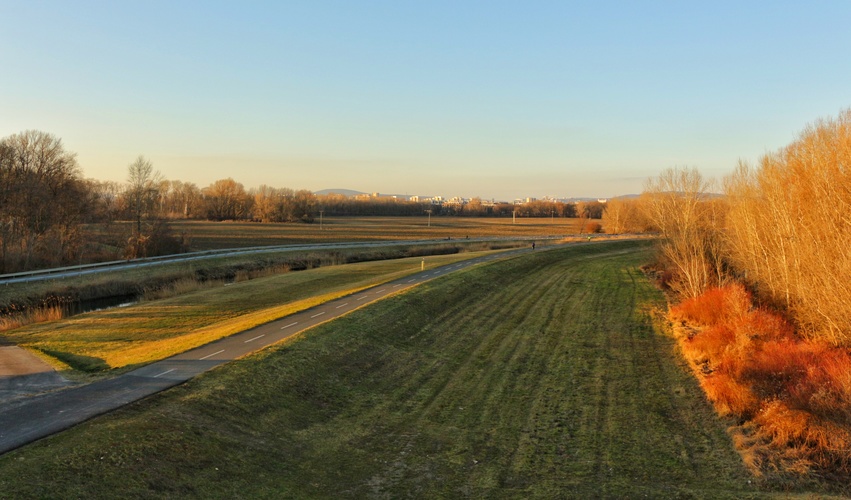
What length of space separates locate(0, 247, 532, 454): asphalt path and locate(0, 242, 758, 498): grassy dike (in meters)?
0.63

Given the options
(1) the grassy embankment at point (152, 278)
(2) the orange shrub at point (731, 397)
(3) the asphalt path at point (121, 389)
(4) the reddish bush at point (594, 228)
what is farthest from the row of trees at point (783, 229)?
(4) the reddish bush at point (594, 228)

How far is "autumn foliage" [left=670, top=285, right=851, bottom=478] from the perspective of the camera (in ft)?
48.5

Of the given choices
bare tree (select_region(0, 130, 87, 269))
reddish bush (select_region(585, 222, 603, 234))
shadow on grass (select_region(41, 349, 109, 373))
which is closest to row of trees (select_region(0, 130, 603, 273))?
bare tree (select_region(0, 130, 87, 269))

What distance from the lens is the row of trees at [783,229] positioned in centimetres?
2062

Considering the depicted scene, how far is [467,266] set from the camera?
4894 centimetres

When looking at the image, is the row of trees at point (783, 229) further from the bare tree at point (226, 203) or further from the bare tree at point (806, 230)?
the bare tree at point (226, 203)

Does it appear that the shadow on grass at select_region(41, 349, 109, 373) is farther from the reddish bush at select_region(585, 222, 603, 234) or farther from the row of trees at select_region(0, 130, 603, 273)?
the reddish bush at select_region(585, 222, 603, 234)

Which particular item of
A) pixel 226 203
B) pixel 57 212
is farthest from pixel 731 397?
pixel 226 203

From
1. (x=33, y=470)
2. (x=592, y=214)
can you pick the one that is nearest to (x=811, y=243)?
(x=33, y=470)

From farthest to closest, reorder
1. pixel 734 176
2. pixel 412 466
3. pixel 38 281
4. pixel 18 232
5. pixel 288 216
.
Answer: pixel 288 216
pixel 18 232
pixel 38 281
pixel 734 176
pixel 412 466

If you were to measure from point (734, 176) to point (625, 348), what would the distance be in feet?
64.1

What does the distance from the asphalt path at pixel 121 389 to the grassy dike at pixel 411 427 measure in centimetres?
63

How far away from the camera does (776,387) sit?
18.8 metres

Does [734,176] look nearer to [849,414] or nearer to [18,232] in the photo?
[849,414]
